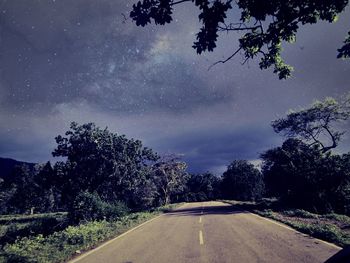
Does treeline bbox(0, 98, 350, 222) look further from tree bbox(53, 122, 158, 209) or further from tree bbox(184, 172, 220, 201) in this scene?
tree bbox(184, 172, 220, 201)

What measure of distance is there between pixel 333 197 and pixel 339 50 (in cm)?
2902

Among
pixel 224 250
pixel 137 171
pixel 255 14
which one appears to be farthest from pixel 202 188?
pixel 255 14

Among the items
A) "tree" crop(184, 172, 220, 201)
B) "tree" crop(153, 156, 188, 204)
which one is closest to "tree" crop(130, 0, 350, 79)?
"tree" crop(153, 156, 188, 204)

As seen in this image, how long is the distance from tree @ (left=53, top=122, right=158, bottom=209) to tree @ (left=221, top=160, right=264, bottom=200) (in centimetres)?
5550

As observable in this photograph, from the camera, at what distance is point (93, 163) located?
35.1m

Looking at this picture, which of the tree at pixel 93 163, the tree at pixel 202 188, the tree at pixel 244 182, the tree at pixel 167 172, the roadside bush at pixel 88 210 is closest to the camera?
the roadside bush at pixel 88 210

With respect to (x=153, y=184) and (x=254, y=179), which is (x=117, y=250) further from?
(x=254, y=179)

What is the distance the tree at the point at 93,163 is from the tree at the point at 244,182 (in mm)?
55499

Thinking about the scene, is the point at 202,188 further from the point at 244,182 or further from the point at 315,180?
the point at 315,180

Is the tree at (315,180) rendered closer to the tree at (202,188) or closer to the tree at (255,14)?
the tree at (255,14)

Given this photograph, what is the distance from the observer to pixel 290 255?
8.09 metres

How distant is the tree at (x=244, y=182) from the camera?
84.1 metres

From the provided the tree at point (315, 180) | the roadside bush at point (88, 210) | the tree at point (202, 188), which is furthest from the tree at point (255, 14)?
the tree at point (202, 188)

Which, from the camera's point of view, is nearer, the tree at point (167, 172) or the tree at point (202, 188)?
the tree at point (167, 172)
